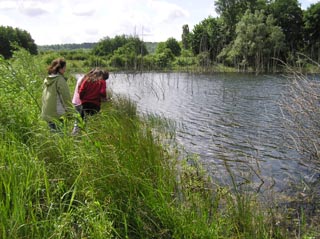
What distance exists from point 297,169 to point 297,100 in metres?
3.00

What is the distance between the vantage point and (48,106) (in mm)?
5551

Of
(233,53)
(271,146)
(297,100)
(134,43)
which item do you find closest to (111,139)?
(297,100)

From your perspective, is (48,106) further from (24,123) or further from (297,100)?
(297,100)

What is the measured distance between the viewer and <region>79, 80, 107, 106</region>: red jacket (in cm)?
676

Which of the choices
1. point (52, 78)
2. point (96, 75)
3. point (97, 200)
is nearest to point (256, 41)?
Result: point (96, 75)

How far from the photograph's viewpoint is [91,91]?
6773 millimetres

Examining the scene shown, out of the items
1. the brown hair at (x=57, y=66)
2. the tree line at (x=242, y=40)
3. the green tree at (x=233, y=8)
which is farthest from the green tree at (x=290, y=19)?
the brown hair at (x=57, y=66)

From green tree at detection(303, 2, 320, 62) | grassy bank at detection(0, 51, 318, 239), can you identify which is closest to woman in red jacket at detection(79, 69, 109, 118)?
grassy bank at detection(0, 51, 318, 239)

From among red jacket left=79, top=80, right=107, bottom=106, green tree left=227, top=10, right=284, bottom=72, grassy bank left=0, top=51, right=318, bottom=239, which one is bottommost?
grassy bank left=0, top=51, right=318, bottom=239

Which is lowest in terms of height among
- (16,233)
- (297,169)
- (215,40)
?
(297,169)

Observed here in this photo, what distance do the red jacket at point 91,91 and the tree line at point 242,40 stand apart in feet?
92.4

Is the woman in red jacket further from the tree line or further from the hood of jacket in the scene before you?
the tree line

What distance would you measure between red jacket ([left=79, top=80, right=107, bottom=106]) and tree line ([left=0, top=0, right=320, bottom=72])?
28.2 metres

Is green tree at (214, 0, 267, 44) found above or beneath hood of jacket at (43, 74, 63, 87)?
above
